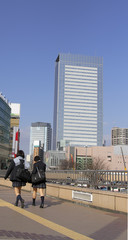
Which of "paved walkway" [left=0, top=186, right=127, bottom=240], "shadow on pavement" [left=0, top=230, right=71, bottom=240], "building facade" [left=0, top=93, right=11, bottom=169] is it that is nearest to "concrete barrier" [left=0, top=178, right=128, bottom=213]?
"paved walkway" [left=0, top=186, right=127, bottom=240]

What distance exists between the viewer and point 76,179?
12008 mm

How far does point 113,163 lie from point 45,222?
421 feet

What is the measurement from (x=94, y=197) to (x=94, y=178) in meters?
0.87

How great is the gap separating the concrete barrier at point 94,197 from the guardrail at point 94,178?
352 mm

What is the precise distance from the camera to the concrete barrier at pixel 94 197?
327 inches

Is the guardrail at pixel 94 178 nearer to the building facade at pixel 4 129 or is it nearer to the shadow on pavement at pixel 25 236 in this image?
the shadow on pavement at pixel 25 236

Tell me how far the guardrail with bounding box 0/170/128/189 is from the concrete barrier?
35cm

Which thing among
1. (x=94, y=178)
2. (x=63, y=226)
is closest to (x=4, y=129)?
(x=94, y=178)

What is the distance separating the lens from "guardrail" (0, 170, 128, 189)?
902 cm

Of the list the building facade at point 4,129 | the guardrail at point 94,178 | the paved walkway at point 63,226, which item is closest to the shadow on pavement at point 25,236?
the paved walkway at point 63,226

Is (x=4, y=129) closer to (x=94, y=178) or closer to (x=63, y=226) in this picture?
(x=94, y=178)

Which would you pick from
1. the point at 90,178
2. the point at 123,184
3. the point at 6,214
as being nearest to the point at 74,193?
the point at 90,178

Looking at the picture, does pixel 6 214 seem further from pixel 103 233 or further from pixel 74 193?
pixel 74 193

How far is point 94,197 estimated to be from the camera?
976 centimetres
